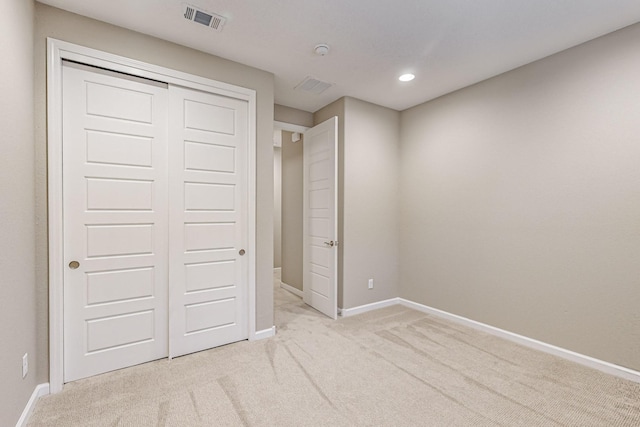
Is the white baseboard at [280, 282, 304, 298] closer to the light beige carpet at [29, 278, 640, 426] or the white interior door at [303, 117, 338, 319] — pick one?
the white interior door at [303, 117, 338, 319]

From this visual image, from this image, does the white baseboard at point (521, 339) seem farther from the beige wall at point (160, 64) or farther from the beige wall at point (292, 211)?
the beige wall at point (160, 64)

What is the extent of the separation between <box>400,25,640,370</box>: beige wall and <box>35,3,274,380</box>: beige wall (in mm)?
2159

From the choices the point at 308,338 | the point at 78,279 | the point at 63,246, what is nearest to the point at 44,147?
the point at 63,246

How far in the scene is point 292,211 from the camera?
4609 millimetres

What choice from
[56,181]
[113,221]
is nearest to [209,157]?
[113,221]

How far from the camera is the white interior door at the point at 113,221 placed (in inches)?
82.2

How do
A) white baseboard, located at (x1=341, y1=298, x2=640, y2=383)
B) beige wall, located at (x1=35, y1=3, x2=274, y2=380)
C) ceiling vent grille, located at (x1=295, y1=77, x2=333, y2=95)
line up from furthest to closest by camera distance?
ceiling vent grille, located at (x1=295, y1=77, x2=333, y2=95) < white baseboard, located at (x1=341, y1=298, x2=640, y2=383) < beige wall, located at (x1=35, y1=3, x2=274, y2=380)

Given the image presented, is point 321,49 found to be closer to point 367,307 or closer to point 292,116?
point 292,116

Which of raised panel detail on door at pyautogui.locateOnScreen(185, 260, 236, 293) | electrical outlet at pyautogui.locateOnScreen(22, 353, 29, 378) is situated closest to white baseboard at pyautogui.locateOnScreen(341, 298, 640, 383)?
raised panel detail on door at pyautogui.locateOnScreen(185, 260, 236, 293)

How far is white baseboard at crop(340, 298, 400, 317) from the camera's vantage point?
353 cm

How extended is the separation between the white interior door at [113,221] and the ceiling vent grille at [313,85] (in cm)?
148

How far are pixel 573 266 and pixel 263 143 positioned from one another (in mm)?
3153

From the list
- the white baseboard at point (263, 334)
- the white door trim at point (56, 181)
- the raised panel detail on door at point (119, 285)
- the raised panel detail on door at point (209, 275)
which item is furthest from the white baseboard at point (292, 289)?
the white door trim at point (56, 181)

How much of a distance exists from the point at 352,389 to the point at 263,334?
45.9 inches
